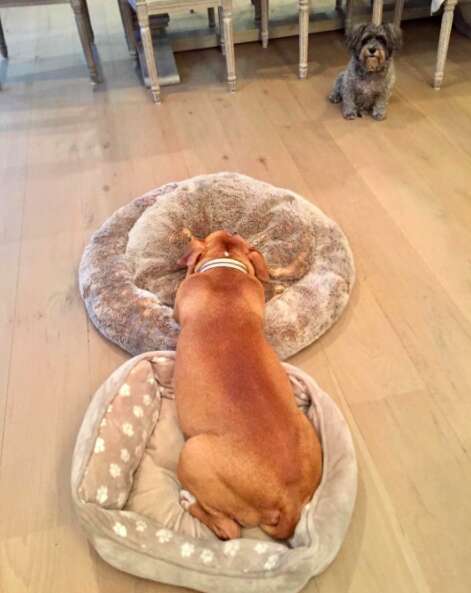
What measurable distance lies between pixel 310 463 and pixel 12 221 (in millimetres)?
1641

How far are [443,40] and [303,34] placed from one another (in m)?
0.72

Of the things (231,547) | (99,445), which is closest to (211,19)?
(99,445)

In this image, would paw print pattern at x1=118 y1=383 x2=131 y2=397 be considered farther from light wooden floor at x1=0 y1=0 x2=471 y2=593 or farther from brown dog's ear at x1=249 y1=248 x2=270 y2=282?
brown dog's ear at x1=249 y1=248 x2=270 y2=282

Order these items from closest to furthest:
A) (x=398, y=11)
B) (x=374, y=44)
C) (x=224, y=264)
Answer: (x=224, y=264)
(x=374, y=44)
(x=398, y=11)

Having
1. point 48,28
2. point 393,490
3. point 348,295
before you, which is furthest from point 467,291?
point 48,28

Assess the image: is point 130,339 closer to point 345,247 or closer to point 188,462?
point 188,462

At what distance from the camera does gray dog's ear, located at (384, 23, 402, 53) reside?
2.49m

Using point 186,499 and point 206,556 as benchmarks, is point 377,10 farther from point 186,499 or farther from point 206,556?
point 206,556

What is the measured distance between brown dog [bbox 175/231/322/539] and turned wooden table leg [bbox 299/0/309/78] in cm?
214

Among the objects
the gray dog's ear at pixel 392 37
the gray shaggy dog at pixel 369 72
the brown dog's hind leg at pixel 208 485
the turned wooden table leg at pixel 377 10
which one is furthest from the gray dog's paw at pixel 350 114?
the brown dog's hind leg at pixel 208 485

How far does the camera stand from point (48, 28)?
3916 millimetres

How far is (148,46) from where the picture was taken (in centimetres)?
273

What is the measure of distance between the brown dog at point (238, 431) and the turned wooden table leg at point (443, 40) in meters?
2.12

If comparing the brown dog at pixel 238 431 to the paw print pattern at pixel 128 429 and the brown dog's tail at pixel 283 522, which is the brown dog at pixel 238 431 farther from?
the paw print pattern at pixel 128 429
